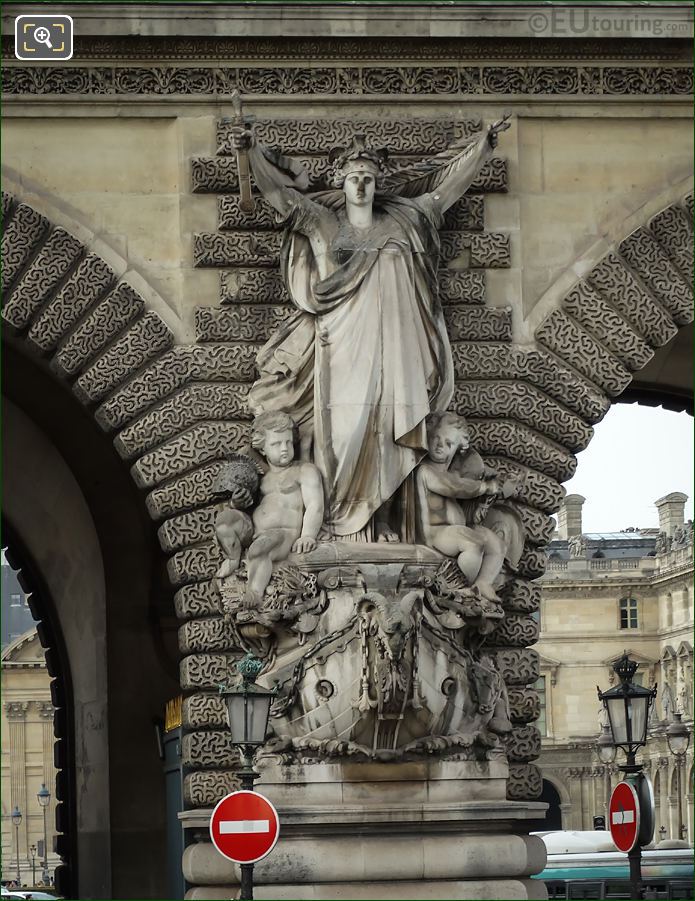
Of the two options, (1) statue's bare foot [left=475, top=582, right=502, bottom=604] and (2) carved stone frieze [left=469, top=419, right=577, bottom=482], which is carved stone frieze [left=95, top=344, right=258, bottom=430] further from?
(1) statue's bare foot [left=475, top=582, right=502, bottom=604]

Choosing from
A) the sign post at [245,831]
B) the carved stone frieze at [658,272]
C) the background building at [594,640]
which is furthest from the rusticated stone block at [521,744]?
the background building at [594,640]

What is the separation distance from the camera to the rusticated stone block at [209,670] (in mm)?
17859

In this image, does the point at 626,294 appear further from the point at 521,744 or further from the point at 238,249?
the point at 521,744

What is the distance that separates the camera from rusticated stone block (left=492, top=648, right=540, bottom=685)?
1805 cm

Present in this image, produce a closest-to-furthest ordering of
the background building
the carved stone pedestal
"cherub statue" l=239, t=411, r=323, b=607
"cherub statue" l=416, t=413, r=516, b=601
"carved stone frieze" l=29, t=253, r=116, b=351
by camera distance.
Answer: the carved stone pedestal → "cherub statue" l=239, t=411, r=323, b=607 → "cherub statue" l=416, t=413, r=516, b=601 → "carved stone frieze" l=29, t=253, r=116, b=351 → the background building

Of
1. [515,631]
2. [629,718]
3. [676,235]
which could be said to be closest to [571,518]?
[629,718]

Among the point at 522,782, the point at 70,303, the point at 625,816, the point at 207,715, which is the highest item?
the point at 70,303

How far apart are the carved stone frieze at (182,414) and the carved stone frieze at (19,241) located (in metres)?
1.35

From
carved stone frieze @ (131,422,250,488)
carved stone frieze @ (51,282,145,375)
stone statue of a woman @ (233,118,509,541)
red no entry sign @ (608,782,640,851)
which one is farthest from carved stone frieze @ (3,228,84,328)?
red no entry sign @ (608,782,640,851)

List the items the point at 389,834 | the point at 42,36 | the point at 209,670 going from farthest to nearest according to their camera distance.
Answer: the point at 42,36, the point at 209,670, the point at 389,834

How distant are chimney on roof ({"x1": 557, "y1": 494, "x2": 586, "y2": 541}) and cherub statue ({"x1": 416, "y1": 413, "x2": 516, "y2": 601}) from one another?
73617 millimetres

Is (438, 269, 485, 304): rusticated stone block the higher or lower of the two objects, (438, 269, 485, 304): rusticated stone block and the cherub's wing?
the lower

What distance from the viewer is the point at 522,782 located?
18.0 metres

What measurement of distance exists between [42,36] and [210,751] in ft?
16.6
